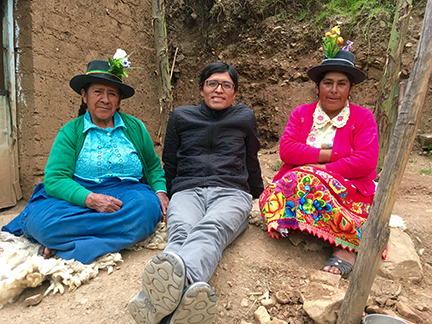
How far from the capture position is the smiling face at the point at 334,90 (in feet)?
8.30

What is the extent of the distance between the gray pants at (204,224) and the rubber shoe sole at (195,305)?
0.14m

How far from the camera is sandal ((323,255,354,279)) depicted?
90.2 inches

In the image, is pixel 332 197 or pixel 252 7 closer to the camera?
pixel 332 197

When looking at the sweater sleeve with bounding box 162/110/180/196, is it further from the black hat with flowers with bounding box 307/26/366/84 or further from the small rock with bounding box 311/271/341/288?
the small rock with bounding box 311/271/341/288

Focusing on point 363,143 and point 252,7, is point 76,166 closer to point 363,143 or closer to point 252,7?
point 363,143

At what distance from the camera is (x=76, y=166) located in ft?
8.59

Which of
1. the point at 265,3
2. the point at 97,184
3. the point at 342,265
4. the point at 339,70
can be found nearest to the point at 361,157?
the point at 339,70

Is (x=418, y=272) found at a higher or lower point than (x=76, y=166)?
lower

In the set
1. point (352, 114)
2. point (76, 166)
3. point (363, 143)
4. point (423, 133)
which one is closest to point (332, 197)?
point (363, 143)

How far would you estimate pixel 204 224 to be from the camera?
208 cm

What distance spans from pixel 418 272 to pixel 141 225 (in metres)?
2.19

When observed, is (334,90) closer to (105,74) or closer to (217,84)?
(217,84)

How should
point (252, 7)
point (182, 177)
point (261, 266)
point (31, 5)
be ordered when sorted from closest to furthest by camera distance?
point (261, 266) → point (182, 177) → point (31, 5) → point (252, 7)

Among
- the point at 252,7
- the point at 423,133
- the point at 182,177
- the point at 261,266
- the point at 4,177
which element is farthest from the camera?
the point at 252,7
